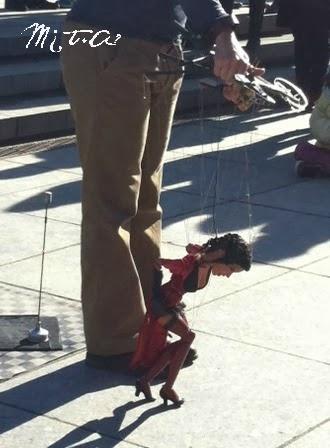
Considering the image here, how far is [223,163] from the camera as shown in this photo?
873 cm

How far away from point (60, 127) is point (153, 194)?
4929mm

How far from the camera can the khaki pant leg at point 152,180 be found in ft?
15.2

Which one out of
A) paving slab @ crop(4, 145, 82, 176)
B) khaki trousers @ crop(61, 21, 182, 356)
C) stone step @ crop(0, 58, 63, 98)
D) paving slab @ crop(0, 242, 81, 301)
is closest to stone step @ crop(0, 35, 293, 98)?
stone step @ crop(0, 58, 63, 98)

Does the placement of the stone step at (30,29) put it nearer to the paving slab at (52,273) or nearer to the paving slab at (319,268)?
the paving slab at (52,273)

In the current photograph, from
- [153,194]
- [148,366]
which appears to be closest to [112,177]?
[153,194]

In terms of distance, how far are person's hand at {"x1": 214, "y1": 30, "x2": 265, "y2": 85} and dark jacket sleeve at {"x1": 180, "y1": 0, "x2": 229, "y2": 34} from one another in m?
0.07

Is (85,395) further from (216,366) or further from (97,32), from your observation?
(97,32)

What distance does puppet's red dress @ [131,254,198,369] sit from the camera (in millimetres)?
→ 4527

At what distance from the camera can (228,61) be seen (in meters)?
4.16

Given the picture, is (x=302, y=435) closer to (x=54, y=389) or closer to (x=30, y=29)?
(x=54, y=389)


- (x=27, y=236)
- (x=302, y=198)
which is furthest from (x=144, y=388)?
(x=302, y=198)

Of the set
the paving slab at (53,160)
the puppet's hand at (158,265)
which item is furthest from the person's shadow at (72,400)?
the paving slab at (53,160)

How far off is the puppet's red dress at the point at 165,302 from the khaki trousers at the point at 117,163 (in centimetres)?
12

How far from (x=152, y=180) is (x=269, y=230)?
2.31 metres
